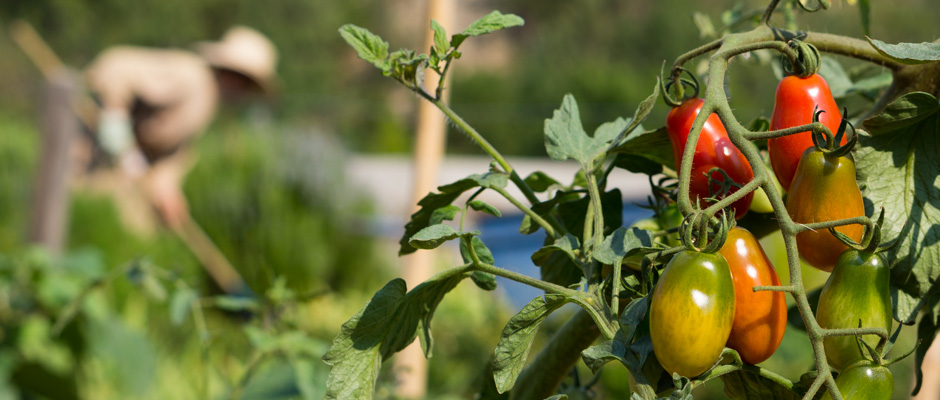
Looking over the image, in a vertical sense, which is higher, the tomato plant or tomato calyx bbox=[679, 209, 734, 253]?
tomato calyx bbox=[679, 209, 734, 253]

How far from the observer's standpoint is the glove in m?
3.83

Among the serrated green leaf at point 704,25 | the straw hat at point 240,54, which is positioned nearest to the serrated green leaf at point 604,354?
the serrated green leaf at point 704,25

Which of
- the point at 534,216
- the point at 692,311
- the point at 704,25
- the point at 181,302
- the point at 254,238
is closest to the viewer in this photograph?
the point at 692,311

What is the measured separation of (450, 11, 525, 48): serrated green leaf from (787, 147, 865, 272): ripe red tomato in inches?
4.6

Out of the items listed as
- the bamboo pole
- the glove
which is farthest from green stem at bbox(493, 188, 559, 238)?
the glove

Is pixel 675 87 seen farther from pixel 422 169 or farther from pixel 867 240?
pixel 422 169

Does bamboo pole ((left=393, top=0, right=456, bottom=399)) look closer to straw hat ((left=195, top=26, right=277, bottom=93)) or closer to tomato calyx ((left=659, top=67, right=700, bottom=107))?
tomato calyx ((left=659, top=67, right=700, bottom=107))

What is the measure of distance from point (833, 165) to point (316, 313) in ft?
9.39

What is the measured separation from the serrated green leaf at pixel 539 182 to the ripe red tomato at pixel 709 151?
108mm

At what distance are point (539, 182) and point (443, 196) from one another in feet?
0.24

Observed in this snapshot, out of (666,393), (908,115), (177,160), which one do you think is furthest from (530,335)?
(177,160)

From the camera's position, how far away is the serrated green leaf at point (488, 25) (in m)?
0.30

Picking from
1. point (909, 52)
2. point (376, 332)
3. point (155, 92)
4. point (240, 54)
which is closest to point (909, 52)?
point (909, 52)

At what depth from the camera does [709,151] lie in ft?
0.94
